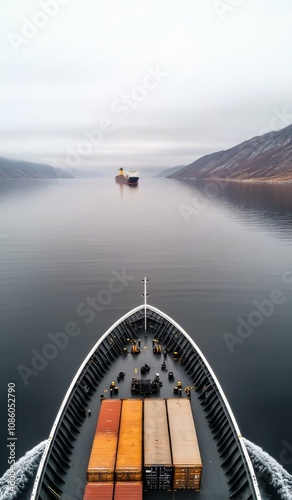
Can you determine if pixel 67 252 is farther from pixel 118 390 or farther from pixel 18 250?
pixel 118 390

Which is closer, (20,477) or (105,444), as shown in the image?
(105,444)

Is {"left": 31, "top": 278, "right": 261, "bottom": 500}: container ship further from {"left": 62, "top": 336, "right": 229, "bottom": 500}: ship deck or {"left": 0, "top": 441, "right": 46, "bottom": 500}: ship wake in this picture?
{"left": 0, "top": 441, "right": 46, "bottom": 500}: ship wake

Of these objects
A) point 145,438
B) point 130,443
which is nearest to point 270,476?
point 145,438

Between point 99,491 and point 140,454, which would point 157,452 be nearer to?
point 140,454

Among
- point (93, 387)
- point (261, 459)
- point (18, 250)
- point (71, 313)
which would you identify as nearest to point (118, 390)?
point (93, 387)

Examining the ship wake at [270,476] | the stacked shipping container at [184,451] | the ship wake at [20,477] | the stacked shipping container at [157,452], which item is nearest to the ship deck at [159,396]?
the stacked shipping container at [157,452]

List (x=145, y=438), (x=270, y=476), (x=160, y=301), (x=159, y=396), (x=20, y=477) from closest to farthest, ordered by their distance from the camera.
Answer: (x=145, y=438), (x=20, y=477), (x=270, y=476), (x=159, y=396), (x=160, y=301)

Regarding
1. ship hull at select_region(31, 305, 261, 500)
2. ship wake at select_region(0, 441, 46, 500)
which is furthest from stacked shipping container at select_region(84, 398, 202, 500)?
ship wake at select_region(0, 441, 46, 500)
